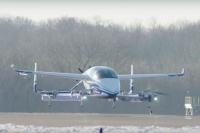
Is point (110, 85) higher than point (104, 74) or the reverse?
the reverse

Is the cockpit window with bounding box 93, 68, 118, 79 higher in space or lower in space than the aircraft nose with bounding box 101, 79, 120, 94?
higher

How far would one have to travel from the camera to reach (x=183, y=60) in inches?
4491

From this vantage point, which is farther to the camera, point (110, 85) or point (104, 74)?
point (104, 74)

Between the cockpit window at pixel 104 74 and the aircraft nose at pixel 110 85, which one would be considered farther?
the cockpit window at pixel 104 74

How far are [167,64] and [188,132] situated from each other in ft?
233

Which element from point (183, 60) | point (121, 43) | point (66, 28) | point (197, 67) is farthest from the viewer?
point (66, 28)

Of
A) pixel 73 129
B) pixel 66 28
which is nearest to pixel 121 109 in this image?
pixel 73 129

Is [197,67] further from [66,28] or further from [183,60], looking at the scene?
[66,28]

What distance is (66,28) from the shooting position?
5546 inches

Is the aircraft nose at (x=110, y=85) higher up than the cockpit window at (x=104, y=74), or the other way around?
the cockpit window at (x=104, y=74)

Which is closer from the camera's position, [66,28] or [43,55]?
[43,55]

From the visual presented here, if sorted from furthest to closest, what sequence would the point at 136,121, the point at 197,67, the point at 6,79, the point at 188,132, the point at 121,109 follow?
the point at 197,67 → the point at 6,79 → the point at 121,109 → the point at 136,121 → the point at 188,132

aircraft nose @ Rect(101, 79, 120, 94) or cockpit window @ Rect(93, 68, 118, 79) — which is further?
cockpit window @ Rect(93, 68, 118, 79)

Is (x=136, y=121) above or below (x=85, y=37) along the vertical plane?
below
